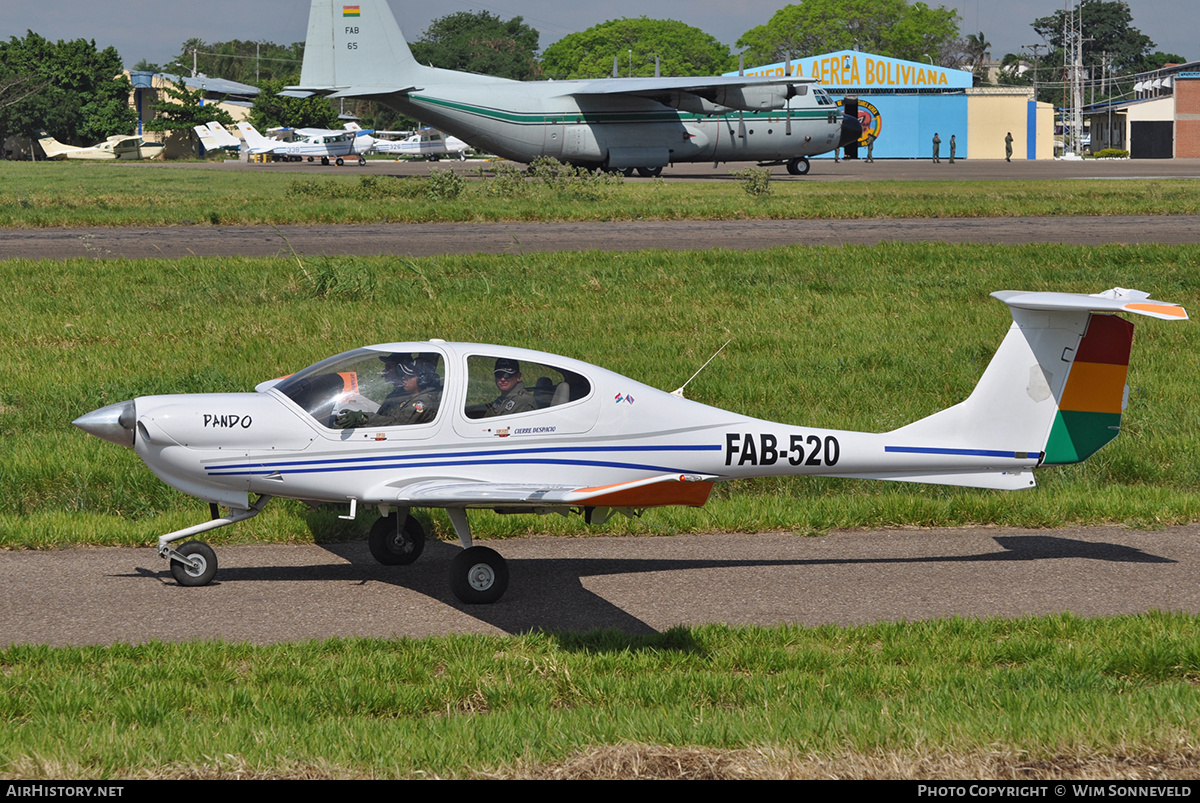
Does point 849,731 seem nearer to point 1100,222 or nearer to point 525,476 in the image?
point 525,476

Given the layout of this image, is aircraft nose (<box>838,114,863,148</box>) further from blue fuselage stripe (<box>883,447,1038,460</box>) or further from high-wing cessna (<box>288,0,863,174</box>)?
blue fuselage stripe (<box>883,447,1038,460</box>)

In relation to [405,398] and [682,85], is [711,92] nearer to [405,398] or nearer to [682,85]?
[682,85]

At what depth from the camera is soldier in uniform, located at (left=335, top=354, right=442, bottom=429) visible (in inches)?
310

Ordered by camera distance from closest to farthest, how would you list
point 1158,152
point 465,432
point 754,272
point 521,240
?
point 465,432
point 754,272
point 521,240
point 1158,152

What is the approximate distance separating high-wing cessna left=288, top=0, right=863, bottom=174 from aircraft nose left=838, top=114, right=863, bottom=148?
3.32 metres

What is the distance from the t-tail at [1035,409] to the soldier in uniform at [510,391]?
110 inches

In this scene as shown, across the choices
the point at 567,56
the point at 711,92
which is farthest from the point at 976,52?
the point at 711,92

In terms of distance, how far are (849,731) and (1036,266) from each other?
1783cm

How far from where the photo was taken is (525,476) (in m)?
7.98

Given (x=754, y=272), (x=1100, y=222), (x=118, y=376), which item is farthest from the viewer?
(x=1100, y=222)

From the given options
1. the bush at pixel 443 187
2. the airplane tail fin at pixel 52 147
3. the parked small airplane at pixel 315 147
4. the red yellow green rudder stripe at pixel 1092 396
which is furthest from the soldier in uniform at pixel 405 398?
the airplane tail fin at pixel 52 147

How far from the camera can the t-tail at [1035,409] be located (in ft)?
28.1

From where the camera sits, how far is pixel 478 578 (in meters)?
7.68

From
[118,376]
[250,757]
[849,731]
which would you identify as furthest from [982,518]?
[118,376]
